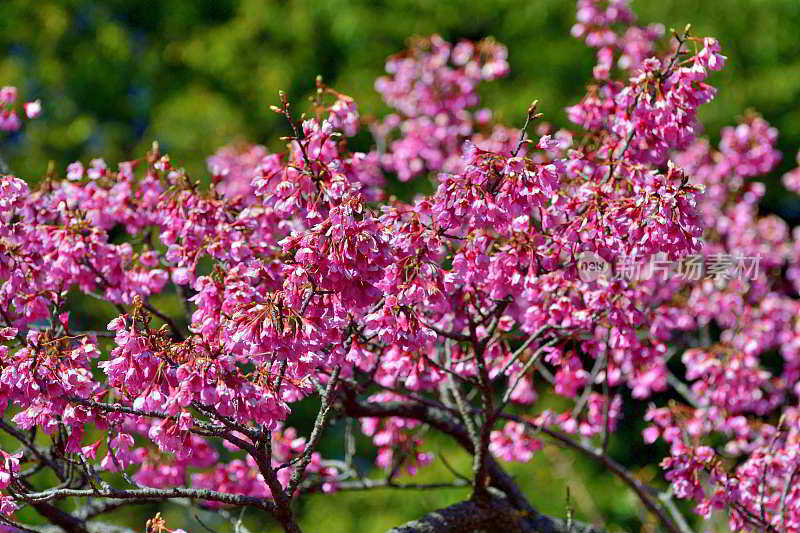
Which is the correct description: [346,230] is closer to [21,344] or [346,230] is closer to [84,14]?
[21,344]

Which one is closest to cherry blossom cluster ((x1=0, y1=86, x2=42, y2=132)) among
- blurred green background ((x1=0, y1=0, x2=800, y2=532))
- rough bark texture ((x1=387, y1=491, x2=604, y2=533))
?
rough bark texture ((x1=387, y1=491, x2=604, y2=533))

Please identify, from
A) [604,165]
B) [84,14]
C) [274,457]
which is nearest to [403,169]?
[274,457]

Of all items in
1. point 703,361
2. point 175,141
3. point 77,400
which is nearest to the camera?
point 77,400

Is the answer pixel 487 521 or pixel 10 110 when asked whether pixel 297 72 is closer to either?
pixel 10 110

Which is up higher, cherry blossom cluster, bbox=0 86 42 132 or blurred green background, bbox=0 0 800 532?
blurred green background, bbox=0 0 800 532

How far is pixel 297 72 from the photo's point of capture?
7.52 meters

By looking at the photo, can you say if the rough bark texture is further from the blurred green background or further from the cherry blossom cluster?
the blurred green background

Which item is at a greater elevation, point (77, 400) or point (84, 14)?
point (84, 14)

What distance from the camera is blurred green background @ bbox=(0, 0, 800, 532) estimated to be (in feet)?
21.6

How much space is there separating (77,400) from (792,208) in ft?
21.8

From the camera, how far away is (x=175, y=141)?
23.8ft

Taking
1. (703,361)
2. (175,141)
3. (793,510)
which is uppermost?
(175,141)
